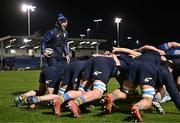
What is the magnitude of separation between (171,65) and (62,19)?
3.71 metres

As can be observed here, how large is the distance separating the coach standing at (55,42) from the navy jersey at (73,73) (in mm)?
2412

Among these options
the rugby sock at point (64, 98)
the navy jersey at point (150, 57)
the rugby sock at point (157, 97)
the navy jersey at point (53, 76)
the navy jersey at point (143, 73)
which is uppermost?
the navy jersey at point (150, 57)

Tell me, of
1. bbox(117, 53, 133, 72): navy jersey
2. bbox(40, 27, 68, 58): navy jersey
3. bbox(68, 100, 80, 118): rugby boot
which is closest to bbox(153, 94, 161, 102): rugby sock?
bbox(117, 53, 133, 72): navy jersey

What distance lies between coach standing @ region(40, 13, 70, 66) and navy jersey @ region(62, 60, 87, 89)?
241cm

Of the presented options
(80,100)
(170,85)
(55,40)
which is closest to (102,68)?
(80,100)

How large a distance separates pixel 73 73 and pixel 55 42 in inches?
120

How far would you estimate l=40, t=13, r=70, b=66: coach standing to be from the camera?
11.3 m

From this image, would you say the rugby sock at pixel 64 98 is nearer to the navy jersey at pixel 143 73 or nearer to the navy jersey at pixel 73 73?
the navy jersey at pixel 73 73

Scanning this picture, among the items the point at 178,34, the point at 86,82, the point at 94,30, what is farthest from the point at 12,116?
the point at 94,30

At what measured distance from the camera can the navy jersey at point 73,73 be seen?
877 centimetres

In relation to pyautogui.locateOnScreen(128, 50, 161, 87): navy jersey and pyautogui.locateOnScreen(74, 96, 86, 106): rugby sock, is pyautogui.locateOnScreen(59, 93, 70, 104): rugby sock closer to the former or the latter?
pyautogui.locateOnScreen(74, 96, 86, 106): rugby sock

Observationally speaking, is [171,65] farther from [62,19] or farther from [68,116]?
[62,19]

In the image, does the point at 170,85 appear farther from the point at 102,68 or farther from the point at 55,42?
the point at 55,42

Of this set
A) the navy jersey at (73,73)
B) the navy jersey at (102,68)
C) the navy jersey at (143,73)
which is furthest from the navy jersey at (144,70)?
the navy jersey at (73,73)
